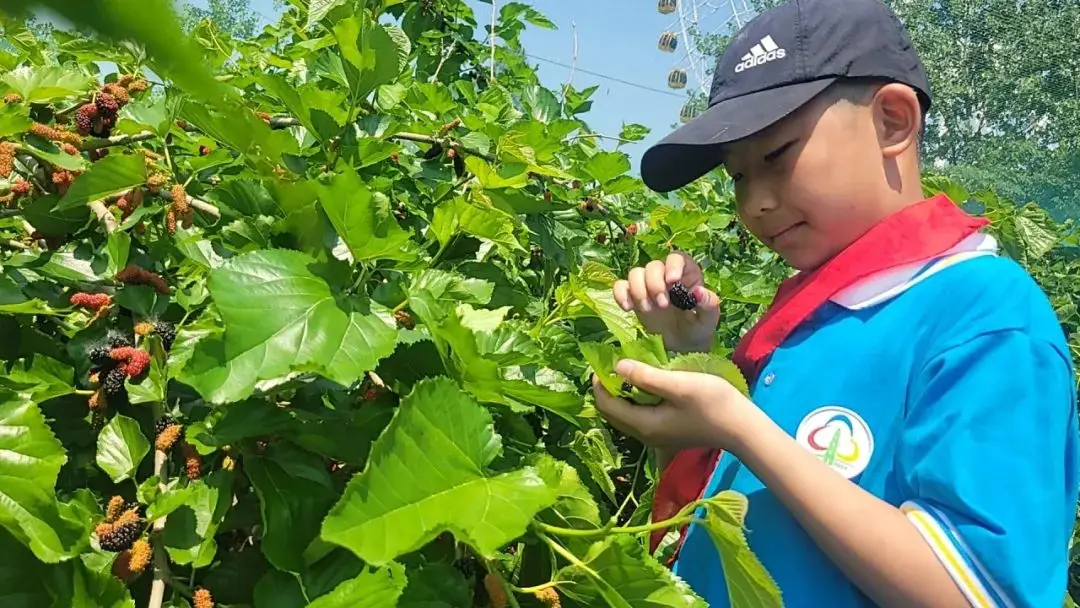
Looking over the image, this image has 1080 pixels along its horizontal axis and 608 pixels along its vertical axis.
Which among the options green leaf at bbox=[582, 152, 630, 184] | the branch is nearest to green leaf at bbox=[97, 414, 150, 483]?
the branch

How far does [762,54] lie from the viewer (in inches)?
35.4

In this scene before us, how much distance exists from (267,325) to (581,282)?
40cm

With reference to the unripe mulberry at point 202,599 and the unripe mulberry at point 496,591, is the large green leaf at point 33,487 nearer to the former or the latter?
the unripe mulberry at point 202,599

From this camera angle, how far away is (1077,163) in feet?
55.3

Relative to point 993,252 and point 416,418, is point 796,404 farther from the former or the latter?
point 416,418

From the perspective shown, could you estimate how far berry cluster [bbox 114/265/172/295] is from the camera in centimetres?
73

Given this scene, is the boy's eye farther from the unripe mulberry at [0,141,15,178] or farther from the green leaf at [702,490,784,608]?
the unripe mulberry at [0,141,15,178]

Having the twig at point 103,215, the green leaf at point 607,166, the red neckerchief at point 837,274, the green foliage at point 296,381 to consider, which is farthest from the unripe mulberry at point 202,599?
the green leaf at point 607,166

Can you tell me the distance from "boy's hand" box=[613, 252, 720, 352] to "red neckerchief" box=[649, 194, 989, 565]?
0.06 meters

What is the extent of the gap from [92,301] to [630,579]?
46 cm

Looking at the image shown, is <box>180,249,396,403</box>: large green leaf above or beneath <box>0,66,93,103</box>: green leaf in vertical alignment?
beneath

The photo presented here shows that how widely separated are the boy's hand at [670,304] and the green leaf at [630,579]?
0.35 m

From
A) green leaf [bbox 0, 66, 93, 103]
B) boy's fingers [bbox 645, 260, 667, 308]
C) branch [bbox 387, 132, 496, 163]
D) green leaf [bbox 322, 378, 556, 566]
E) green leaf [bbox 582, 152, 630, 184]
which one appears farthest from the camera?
green leaf [bbox 582, 152, 630, 184]

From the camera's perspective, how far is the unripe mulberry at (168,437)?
65cm
